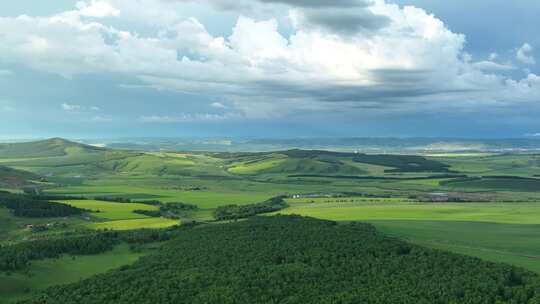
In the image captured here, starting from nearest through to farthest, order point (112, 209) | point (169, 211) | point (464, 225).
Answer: point (464, 225), point (112, 209), point (169, 211)

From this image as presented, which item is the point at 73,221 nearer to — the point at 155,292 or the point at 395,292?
the point at 155,292

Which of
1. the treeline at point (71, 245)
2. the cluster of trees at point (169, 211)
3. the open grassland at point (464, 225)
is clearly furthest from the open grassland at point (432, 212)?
the treeline at point (71, 245)

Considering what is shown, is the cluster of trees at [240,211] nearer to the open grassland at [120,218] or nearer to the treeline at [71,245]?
the open grassland at [120,218]

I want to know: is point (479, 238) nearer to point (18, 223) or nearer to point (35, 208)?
point (18, 223)

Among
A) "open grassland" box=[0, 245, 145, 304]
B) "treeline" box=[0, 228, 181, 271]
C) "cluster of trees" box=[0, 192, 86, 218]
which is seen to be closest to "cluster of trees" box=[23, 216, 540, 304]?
"open grassland" box=[0, 245, 145, 304]

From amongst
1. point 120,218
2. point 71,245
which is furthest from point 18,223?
point 71,245

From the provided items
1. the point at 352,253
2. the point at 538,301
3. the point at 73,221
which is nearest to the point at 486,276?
the point at 538,301
